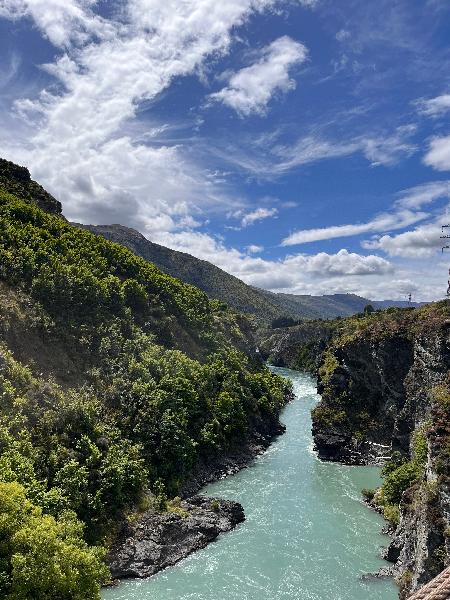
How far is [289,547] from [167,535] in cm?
1141

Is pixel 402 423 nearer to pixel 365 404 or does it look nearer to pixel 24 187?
pixel 365 404

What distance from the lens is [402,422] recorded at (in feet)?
213

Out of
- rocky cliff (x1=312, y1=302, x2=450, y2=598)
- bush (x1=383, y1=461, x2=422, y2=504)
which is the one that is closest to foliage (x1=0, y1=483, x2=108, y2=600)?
rocky cliff (x1=312, y1=302, x2=450, y2=598)

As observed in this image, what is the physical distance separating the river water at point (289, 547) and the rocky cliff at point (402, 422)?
3.24m

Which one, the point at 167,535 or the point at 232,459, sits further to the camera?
the point at 232,459

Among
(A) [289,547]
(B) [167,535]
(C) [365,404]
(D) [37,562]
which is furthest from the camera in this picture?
(C) [365,404]

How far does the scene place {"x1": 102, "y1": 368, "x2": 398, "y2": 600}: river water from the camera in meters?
36.0

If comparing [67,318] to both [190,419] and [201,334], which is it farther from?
[201,334]

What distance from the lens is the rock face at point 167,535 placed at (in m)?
39.2

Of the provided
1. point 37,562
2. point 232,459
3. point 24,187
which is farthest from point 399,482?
point 24,187

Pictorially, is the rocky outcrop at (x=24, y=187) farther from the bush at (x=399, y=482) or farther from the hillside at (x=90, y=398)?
the bush at (x=399, y=482)

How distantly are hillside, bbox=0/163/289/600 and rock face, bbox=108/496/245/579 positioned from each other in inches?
59.0

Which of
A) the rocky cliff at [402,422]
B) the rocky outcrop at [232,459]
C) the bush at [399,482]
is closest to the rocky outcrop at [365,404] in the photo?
the rocky cliff at [402,422]

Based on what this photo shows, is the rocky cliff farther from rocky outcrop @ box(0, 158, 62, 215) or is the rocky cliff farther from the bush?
rocky outcrop @ box(0, 158, 62, 215)
